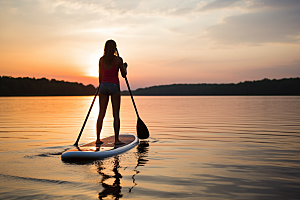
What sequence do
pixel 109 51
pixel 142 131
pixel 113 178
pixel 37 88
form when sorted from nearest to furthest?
1. pixel 113 178
2. pixel 109 51
3. pixel 142 131
4. pixel 37 88

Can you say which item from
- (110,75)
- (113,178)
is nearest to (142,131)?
(110,75)

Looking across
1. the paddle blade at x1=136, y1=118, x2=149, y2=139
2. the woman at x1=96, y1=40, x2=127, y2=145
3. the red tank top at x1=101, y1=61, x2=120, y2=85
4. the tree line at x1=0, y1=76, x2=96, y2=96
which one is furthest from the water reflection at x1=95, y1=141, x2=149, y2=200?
the tree line at x1=0, y1=76, x2=96, y2=96

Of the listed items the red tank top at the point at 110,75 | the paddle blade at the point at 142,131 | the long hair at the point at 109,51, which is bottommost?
the paddle blade at the point at 142,131

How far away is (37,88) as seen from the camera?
170 m

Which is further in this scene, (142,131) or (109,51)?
(142,131)

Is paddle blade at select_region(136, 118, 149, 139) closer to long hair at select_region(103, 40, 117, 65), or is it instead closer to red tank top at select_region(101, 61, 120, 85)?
red tank top at select_region(101, 61, 120, 85)

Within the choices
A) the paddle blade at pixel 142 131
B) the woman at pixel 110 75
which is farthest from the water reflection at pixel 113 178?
the paddle blade at pixel 142 131

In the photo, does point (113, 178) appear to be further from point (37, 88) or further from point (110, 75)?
point (37, 88)

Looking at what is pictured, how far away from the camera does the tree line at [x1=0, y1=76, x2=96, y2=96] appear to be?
156 metres

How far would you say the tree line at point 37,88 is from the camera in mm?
156462

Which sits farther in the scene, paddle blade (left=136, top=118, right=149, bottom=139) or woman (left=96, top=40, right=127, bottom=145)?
paddle blade (left=136, top=118, right=149, bottom=139)

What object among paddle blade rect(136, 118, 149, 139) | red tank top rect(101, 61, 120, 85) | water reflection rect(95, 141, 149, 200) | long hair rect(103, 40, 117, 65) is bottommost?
water reflection rect(95, 141, 149, 200)

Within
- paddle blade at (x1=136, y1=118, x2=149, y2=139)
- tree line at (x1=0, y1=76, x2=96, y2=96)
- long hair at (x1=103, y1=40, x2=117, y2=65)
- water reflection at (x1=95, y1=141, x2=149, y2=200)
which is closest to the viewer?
water reflection at (x1=95, y1=141, x2=149, y2=200)

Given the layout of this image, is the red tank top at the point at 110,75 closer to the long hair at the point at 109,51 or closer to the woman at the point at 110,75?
the woman at the point at 110,75
